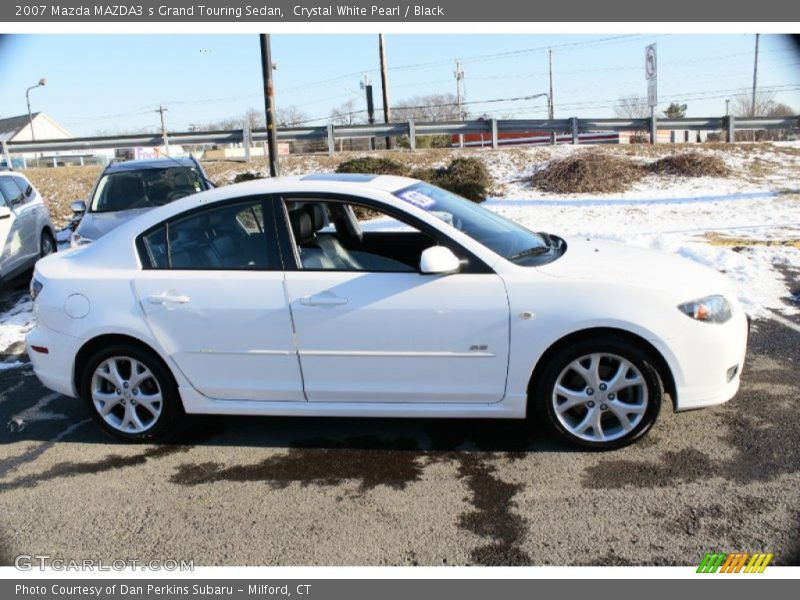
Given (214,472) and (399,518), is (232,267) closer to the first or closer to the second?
(214,472)

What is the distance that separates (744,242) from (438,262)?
745 cm

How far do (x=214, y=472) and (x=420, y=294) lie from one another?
1.63 m

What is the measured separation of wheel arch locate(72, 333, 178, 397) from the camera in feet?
14.8

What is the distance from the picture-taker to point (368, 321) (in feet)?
13.5

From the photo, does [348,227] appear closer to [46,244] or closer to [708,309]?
[708,309]

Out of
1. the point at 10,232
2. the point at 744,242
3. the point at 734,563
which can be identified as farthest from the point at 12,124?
the point at 734,563

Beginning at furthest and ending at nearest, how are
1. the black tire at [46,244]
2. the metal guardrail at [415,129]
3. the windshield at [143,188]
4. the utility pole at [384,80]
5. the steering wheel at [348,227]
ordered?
the utility pole at [384,80] → the metal guardrail at [415,129] → the black tire at [46,244] → the windshield at [143,188] → the steering wheel at [348,227]

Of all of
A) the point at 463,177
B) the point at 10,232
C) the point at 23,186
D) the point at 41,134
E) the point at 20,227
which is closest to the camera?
the point at 10,232

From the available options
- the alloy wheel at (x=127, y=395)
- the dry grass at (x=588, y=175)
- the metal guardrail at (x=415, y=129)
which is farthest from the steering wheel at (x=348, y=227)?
the metal guardrail at (x=415, y=129)

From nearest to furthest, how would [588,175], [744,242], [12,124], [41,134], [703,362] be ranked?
[703,362] < [744,242] < [588,175] < [12,124] < [41,134]

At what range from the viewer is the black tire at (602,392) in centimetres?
400

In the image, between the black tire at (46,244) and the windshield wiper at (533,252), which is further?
the black tire at (46,244)

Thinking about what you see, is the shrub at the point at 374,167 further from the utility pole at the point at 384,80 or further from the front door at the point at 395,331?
the front door at the point at 395,331

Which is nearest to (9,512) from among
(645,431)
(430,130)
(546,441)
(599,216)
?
(546,441)
